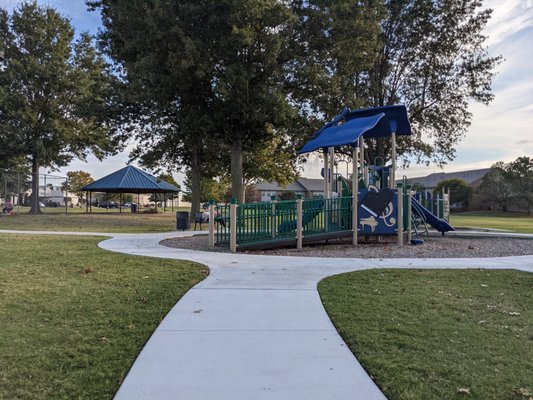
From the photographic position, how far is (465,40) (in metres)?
22.2

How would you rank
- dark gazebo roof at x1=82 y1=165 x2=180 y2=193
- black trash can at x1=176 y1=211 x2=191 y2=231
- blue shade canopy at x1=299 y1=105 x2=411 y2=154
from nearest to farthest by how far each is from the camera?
blue shade canopy at x1=299 y1=105 x2=411 y2=154 → black trash can at x1=176 y1=211 x2=191 y2=231 → dark gazebo roof at x1=82 y1=165 x2=180 y2=193

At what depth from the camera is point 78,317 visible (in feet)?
16.4

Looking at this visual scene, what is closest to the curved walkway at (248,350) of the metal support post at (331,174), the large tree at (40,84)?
the metal support post at (331,174)

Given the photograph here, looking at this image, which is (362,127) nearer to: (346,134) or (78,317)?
(346,134)

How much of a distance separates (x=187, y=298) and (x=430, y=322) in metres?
3.06

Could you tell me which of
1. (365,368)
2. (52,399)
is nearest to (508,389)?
(365,368)

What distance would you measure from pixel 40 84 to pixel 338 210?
1126 inches

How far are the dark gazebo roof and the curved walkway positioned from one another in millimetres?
33370

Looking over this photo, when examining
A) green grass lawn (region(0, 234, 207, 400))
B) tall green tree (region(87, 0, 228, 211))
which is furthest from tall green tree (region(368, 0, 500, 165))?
green grass lawn (region(0, 234, 207, 400))

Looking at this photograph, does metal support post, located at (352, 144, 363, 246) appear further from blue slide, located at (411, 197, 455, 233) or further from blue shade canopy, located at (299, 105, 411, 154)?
blue slide, located at (411, 197, 455, 233)

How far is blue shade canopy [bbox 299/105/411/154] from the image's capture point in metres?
12.1

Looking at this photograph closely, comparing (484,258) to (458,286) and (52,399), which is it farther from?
(52,399)

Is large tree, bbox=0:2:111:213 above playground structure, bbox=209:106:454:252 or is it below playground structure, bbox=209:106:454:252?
above

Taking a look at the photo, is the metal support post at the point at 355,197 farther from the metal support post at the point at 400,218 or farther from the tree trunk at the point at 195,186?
the tree trunk at the point at 195,186
